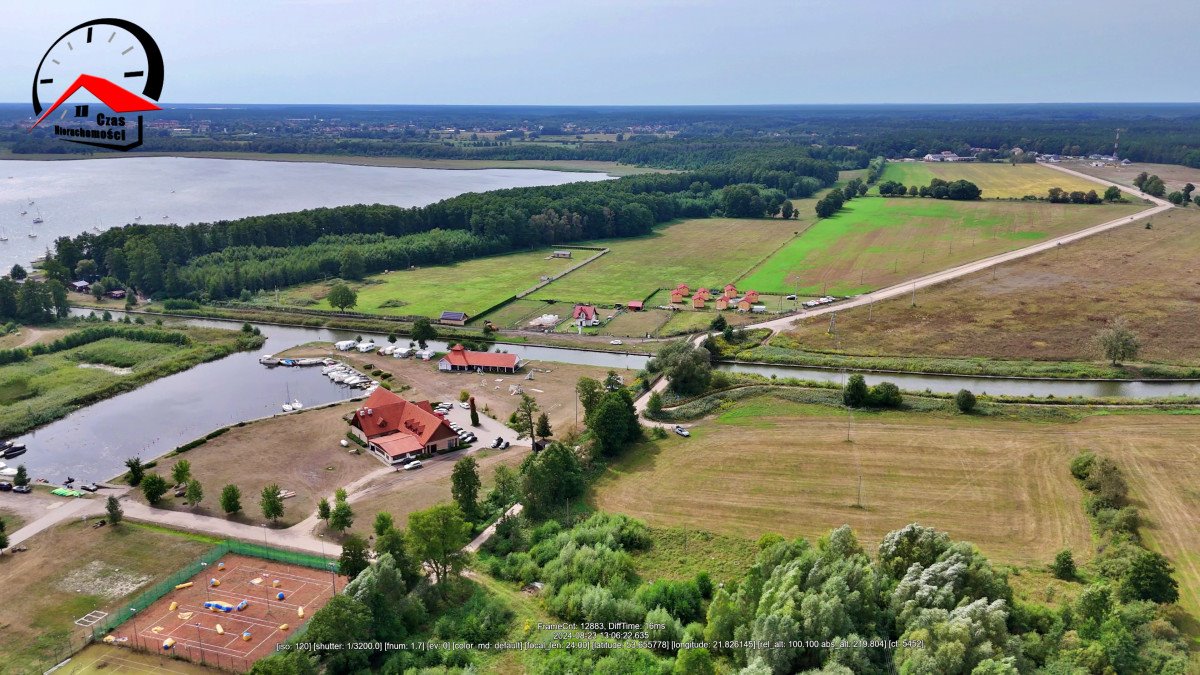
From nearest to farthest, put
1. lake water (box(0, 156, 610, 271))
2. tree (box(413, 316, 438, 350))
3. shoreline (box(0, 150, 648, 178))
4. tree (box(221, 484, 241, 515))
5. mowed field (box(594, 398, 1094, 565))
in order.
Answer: mowed field (box(594, 398, 1094, 565)), tree (box(221, 484, 241, 515)), tree (box(413, 316, 438, 350)), lake water (box(0, 156, 610, 271)), shoreline (box(0, 150, 648, 178))

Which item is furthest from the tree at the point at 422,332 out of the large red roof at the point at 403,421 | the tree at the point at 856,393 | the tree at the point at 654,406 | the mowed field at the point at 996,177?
the mowed field at the point at 996,177

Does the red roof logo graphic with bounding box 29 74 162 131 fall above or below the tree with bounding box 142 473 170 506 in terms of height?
above

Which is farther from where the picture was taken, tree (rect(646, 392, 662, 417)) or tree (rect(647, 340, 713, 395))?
tree (rect(647, 340, 713, 395))

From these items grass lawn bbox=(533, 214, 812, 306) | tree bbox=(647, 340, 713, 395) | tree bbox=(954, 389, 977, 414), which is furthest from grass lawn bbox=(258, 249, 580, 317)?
tree bbox=(954, 389, 977, 414)

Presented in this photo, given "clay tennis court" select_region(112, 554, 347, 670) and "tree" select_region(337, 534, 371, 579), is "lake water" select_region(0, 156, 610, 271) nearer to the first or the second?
"clay tennis court" select_region(112, 554, 347, 670)

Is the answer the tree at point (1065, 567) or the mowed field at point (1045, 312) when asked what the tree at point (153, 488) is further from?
the mowed field at point (1045, 312)
